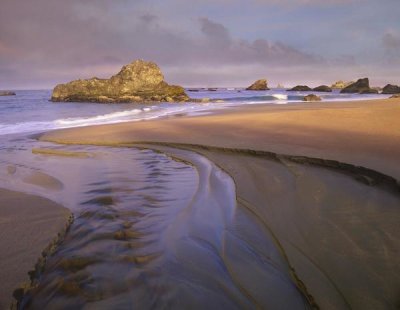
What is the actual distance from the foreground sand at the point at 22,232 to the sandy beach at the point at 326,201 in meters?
1.59

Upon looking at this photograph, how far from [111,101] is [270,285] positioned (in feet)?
145

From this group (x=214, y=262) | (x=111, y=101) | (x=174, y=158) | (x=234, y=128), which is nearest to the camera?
(x=214, y=262)

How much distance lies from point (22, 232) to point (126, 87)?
1921 inches

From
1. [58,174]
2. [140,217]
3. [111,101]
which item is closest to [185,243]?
[140,217]

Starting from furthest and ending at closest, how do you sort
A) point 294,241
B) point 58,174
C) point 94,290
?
point 58,174 → point 294,241 → point 94,290

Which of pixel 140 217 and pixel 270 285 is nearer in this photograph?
pixel 270 285

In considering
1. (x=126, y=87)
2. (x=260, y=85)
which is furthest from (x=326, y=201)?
(x=260, y=85)

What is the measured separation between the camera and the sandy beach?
212 centimetres

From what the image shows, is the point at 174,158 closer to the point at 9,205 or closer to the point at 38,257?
the point at 9,205

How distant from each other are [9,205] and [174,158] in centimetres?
324

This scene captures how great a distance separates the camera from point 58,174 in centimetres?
529

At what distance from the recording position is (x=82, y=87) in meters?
49.3

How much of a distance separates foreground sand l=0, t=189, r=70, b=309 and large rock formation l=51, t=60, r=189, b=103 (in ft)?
142

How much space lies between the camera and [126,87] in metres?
49.3
